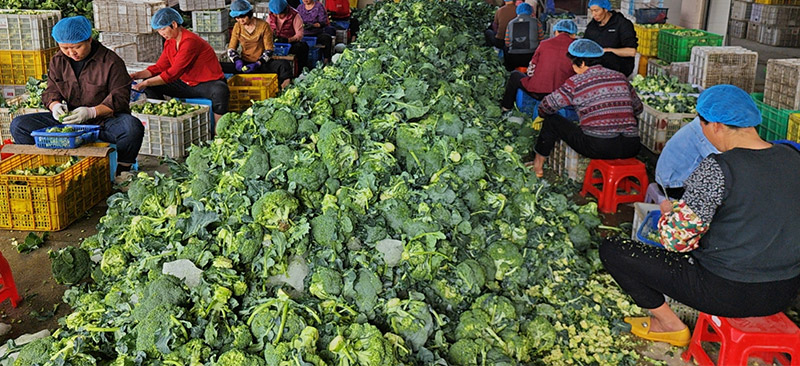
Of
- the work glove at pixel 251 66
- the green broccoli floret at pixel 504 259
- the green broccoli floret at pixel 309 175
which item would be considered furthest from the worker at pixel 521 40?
the green broccoli floret at pixel 309 175

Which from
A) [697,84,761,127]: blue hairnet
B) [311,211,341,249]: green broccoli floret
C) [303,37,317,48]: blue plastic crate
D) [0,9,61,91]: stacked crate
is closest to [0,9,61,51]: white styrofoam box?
[0,9,61,91]: stacked crate

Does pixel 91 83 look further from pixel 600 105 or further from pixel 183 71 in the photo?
pixel 600 105

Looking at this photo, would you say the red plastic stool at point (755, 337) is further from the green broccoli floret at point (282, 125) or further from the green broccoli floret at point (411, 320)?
the green broccoli floret at point (282, 125)

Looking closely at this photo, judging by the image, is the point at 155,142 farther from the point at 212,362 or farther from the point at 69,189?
the point at 212,362

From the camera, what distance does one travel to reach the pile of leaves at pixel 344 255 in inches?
92.0

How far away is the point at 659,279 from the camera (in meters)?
3.44

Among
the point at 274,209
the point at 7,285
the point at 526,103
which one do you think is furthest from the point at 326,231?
the point at 526,103

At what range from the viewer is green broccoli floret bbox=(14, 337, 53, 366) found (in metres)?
2.21

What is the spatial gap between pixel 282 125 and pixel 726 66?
6.16 m

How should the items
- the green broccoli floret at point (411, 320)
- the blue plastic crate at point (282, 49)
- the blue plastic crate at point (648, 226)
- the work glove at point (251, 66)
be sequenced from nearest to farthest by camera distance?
the green broccoli floret at point (411, 320) → the blue plastic crate at point (648, 226) → the work glove at point (251, 66) → the blue plastic crate at point (282, 49)

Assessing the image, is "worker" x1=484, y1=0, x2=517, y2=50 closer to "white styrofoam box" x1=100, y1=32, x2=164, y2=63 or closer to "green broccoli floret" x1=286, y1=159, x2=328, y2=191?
"white styrofoam box" x1=100, y1=32, x2=164, y2=63

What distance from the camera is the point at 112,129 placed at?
18.7 ft

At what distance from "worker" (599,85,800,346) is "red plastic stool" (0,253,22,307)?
3.50 m

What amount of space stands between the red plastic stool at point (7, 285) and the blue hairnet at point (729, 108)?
3749mm
